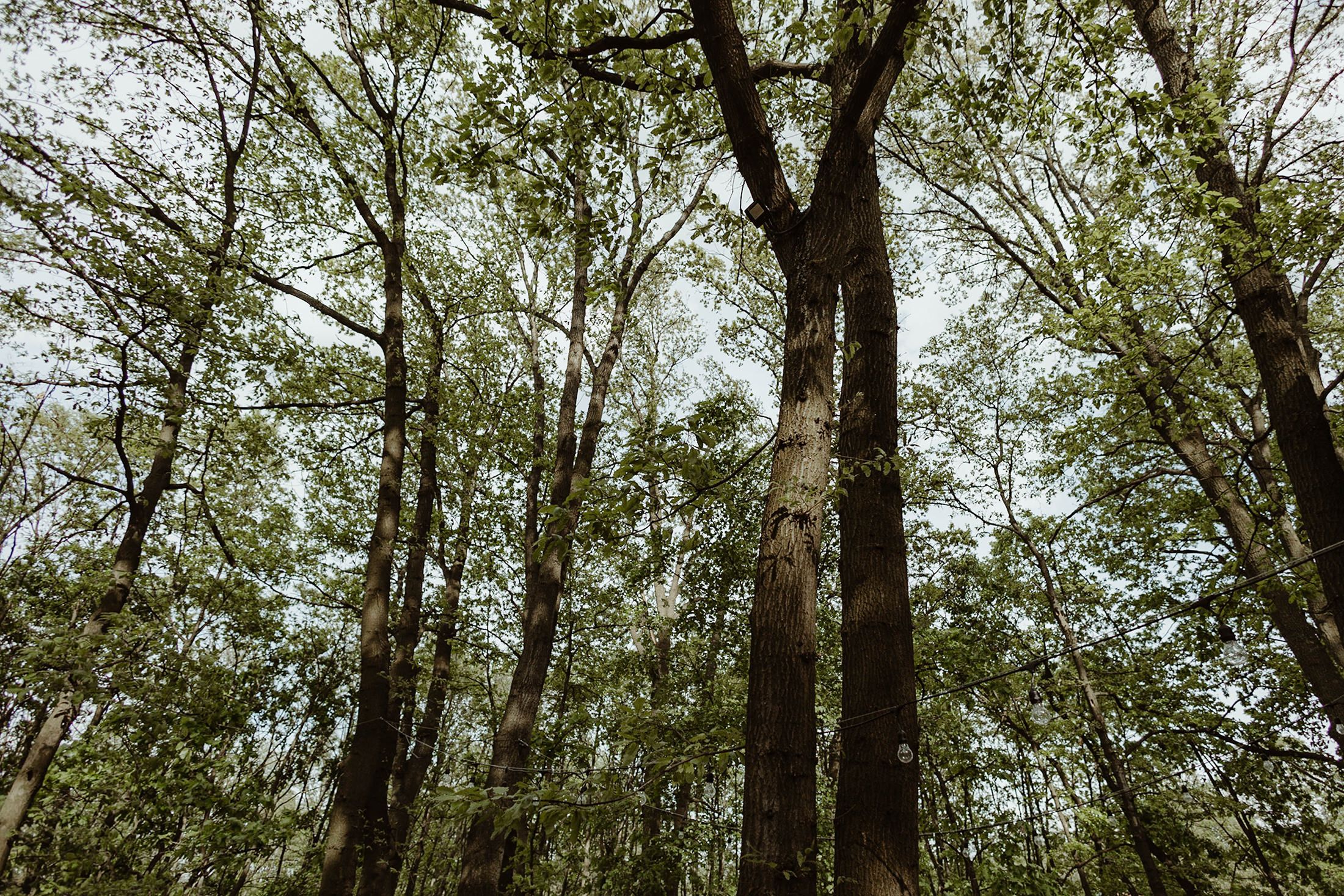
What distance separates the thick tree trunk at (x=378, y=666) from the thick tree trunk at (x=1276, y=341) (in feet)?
26.4

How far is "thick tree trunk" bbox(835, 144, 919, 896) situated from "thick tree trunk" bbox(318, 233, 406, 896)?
5521 mm

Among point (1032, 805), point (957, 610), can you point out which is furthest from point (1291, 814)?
point (957, 610)

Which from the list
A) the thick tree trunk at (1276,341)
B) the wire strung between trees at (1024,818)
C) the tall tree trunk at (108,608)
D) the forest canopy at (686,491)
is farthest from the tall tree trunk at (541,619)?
the thick tree trunk at (1276,341)

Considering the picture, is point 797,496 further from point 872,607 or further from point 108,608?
point 108,608

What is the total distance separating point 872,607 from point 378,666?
5771 mm

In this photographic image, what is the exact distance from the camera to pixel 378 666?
6.47 meters

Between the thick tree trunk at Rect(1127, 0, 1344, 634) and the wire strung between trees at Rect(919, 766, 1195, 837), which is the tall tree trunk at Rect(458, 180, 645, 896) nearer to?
the wire strung between trees at Rect(919, 766, 1195, 837)

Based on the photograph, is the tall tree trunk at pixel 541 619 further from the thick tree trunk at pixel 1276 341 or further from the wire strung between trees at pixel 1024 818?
the thick tree trunk at pixel 1276 341

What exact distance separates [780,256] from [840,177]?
1.72 feet

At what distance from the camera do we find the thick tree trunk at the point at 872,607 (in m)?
2.54

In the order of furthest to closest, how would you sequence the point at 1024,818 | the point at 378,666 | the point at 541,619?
the point at 541,619, the point at 378,666, the point at 1024,818

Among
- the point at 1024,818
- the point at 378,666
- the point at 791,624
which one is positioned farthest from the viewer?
the point at 378,666

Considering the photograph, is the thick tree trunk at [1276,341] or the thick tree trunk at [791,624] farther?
the thick tree trunk at [1276,341]

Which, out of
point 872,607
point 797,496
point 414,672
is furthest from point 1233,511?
point 414,672
